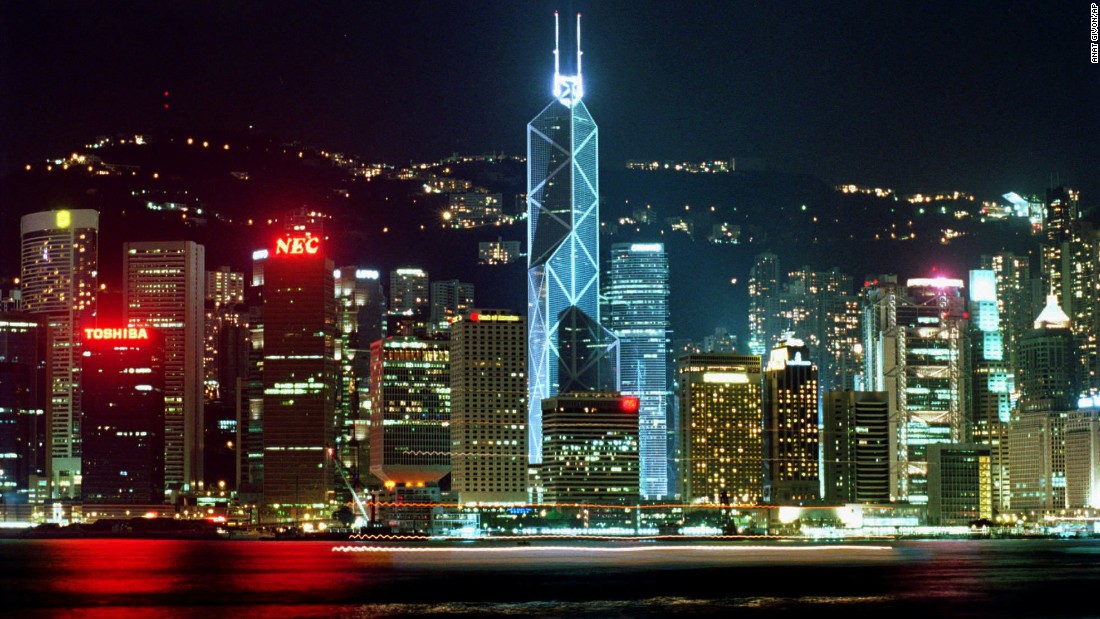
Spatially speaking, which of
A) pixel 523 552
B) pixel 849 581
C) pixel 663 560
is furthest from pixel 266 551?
pixel 849 581

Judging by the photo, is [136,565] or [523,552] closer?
[136,565]

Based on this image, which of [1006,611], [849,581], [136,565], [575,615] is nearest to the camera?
[575,615]

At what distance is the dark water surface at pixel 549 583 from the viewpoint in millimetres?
88375

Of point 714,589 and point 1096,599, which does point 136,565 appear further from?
point 1096,599

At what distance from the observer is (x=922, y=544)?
185m

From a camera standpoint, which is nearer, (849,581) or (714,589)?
(714,589)

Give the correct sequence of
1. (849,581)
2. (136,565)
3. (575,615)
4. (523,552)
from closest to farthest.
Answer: (575,615) < (849,581) < (136,565) < (523,552)

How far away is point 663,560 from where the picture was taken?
135 meters

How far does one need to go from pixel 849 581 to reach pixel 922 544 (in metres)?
77.6

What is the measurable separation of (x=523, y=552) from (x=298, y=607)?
2659 inches

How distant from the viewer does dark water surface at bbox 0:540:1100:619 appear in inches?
3479

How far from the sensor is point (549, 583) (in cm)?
10525

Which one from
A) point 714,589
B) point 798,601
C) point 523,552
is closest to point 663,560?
point 523,552

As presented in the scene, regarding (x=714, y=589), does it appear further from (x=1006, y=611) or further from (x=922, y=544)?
(x=922, y=544)
